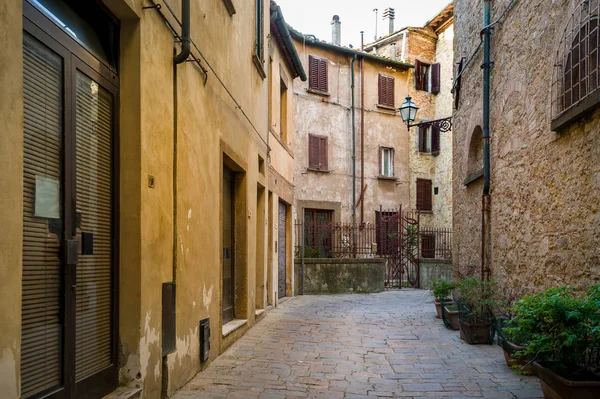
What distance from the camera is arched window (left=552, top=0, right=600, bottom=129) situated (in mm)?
4852

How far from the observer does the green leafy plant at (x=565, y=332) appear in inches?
145

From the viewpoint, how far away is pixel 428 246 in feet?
66.1

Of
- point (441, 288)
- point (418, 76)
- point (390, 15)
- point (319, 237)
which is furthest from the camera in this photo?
point (390, 15)

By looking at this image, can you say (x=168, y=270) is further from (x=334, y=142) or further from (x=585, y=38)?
(x=334, y=142)

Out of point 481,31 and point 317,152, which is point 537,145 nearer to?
point 481,31

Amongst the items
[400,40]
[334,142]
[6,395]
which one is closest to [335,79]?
[334,142]

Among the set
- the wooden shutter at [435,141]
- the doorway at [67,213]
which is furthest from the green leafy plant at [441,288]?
the wooden shutter at [435,141]

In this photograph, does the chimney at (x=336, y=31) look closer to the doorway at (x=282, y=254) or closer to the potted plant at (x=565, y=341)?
the doorway at (x=282, y=254)

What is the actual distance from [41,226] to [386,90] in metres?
19.9

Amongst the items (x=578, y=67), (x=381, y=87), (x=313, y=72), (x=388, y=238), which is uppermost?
(x=313, y=72)

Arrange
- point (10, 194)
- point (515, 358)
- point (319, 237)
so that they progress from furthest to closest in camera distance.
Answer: point (319, 237)
point (515, 358)
point (10, 194)

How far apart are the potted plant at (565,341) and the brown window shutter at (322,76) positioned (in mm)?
16623

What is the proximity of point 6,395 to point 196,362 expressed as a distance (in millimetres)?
3120

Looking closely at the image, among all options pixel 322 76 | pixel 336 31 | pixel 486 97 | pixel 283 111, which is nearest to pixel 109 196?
pixel 486 97
